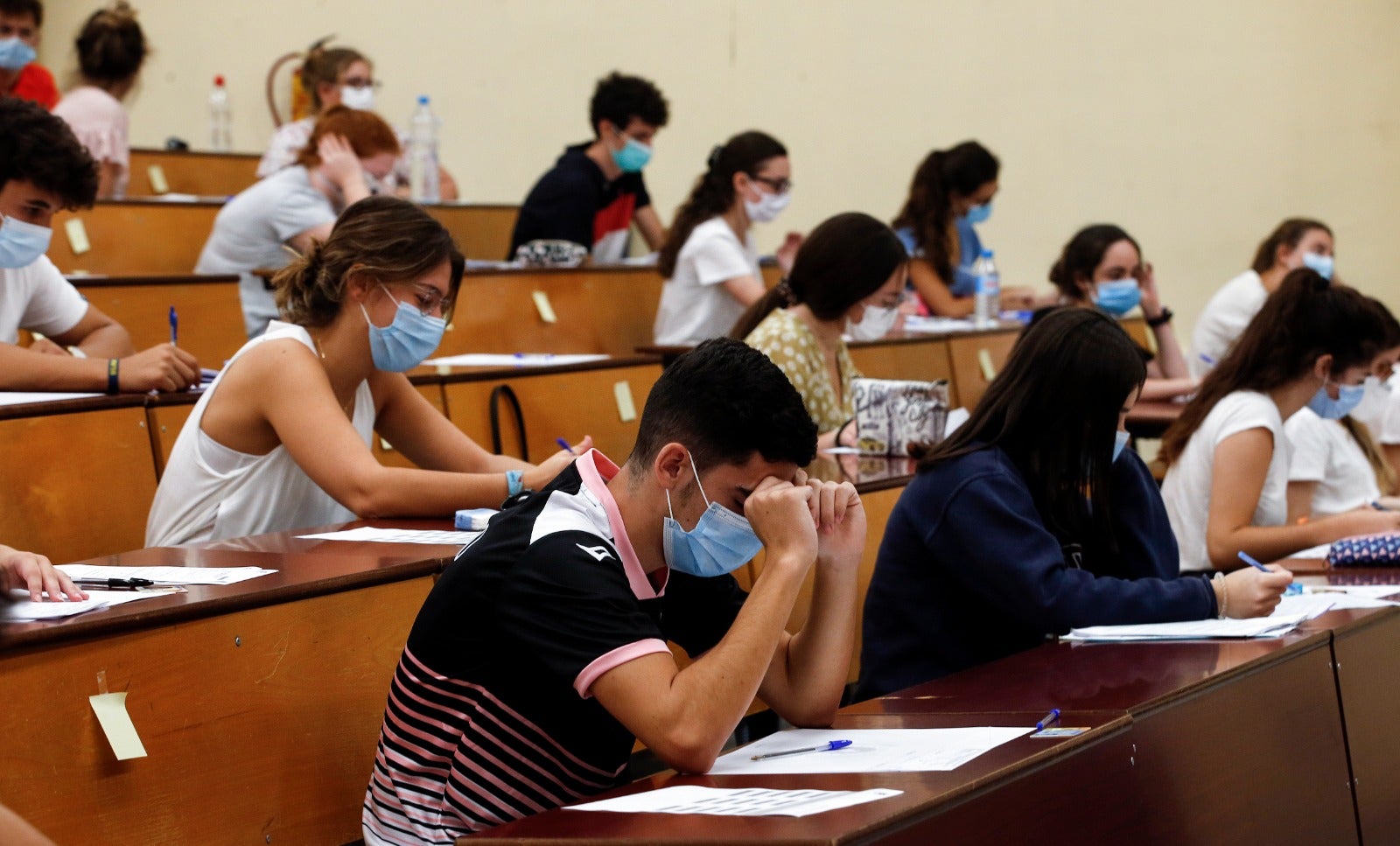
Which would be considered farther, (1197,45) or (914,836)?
(1197,45)

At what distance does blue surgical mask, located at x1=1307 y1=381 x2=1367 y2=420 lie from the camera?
296 cm

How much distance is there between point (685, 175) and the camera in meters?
6.93

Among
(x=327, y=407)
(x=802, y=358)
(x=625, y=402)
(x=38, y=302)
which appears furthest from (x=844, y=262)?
(x=38, y=302)

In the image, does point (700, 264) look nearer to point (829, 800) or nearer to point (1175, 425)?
point (1175, 425)

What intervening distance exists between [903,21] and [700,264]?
250 centimetres

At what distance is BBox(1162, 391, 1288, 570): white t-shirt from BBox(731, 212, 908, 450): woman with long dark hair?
735 millimetres

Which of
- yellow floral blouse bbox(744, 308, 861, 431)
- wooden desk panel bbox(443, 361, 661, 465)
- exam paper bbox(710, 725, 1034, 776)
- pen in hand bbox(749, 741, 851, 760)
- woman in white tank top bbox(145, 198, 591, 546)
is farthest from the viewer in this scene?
yellow floral blouse bbox(744, 308, 861, 431)

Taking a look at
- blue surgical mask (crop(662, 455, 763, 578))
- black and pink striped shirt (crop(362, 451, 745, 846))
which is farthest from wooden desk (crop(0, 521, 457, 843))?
blue surgical mask (crop(662, 455, 763, 578))

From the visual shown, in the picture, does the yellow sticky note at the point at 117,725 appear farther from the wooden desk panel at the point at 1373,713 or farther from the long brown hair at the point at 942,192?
the long brown hair at the point at 942,192

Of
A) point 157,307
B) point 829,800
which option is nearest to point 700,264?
point 157,307

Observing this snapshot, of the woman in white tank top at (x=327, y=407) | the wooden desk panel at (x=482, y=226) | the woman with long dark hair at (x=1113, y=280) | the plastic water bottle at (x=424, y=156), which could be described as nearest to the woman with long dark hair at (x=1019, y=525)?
the woman in white tank top at (x=327, y=407)

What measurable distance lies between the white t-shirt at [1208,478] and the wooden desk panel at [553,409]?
109 cm

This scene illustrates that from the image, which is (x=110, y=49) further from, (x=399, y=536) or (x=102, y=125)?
(x=399, y=536)

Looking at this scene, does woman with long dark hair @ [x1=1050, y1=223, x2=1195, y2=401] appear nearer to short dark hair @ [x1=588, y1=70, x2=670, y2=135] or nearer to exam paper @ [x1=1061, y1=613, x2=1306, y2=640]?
short dark hair @ [x1=588, y1=70, x2=670, y2=135]
